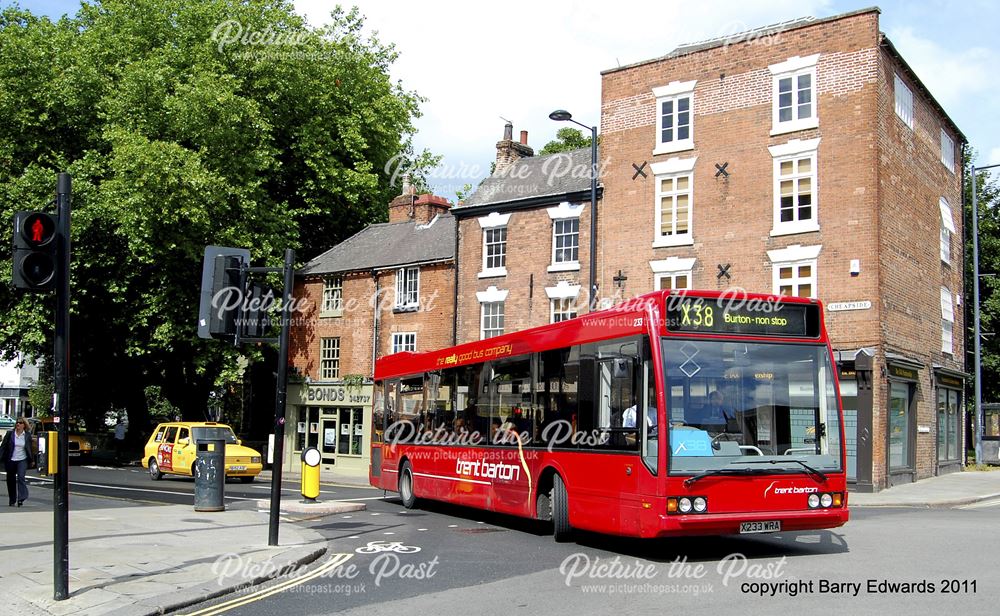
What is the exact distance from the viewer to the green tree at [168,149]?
32156 mm

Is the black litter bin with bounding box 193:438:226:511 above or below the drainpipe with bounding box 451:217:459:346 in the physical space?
below

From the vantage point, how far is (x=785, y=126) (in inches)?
1052

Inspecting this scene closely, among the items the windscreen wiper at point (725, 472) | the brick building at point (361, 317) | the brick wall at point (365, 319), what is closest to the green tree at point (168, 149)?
the brick building at point (361, 317)

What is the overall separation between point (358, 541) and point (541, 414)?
10.7 ft

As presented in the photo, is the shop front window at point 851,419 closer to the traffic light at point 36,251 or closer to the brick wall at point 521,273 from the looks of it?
the brick wall at point 521,273

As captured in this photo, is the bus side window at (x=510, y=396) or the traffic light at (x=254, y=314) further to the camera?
the bus side window at (x=510, y=396)

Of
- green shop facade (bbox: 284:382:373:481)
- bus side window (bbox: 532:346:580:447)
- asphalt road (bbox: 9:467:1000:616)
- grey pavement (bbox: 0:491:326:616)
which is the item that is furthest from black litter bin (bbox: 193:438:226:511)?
green shop facade (bbox: 284:382:373:481)

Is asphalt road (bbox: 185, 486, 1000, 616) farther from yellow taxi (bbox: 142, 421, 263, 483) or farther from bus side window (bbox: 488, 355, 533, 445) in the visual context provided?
yellow taxi (bbox: 142, 421, 263, 483)

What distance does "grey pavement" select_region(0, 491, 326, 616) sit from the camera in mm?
8844

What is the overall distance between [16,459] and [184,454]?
32.2 ft

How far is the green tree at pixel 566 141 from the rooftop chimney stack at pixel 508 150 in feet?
43.6

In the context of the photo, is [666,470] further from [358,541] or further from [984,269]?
[984,269]

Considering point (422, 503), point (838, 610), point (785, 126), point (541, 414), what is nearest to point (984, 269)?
point (785, 126)

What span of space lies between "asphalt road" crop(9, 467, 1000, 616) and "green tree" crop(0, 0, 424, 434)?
19971 mm
